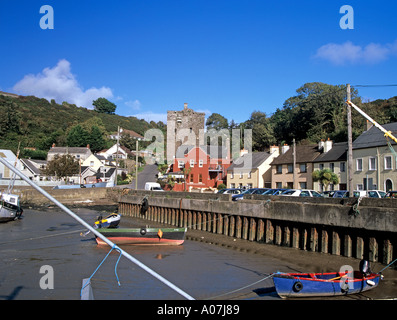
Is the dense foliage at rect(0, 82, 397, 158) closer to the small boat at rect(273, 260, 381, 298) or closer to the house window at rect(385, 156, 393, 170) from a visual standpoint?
the house window at rect(385, 156, 393, 170)

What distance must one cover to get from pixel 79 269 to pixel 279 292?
29.5 ft

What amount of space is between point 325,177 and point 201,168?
862 inches

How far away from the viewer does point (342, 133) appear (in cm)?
6612

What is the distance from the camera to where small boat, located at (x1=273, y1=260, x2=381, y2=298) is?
36.9ft

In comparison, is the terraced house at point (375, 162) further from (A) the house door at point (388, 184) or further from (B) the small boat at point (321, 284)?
(B) the small boat at point (321, 284)

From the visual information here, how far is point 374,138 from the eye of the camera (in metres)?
42.9

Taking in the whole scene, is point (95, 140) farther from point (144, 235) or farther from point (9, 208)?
point (144, 235)

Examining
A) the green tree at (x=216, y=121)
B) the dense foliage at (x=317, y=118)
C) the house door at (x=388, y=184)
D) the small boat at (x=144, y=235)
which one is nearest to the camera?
the small boat at (x=144, y=235)

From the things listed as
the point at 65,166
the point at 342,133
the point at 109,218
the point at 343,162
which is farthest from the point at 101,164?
the point at 109,218

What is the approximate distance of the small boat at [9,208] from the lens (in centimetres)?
3359

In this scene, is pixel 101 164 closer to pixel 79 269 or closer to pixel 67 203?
pixel 67 203

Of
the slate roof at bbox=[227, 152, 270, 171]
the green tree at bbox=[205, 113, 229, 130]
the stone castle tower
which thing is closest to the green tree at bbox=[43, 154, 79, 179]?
the stone castle tower

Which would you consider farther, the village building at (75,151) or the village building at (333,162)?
the village building at (75,151)

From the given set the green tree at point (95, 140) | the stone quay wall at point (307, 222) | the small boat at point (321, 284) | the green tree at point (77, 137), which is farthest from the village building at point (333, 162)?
the green tree at point (95, 140)
